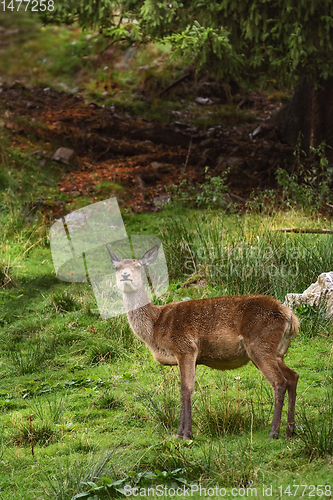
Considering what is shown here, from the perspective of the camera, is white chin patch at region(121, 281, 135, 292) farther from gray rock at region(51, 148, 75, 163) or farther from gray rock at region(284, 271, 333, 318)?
gray rock at region(51, 148, 75, 163)

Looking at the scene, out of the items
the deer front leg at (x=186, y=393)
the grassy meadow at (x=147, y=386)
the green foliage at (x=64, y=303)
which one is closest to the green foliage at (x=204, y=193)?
the grassy meadow at (x=147, y=386)

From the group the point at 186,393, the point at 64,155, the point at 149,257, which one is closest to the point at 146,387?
the point at 186,393

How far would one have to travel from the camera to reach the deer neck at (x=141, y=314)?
18.5 ft

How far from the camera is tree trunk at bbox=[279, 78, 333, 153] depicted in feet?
50.0

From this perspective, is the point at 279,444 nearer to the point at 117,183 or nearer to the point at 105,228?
the point at 105,228

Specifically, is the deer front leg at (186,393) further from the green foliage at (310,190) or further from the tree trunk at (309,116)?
the tree trunk at (309,116)

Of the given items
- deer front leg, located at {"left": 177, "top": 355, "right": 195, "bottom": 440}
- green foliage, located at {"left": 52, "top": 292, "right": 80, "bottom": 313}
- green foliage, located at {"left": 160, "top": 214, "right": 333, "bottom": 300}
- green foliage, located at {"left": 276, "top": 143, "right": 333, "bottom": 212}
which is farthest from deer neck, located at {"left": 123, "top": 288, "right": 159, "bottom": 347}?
green foliage, located at {"left": 276, "top": 143, "right": 333, "bottom": 212}

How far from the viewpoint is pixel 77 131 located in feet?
56.6

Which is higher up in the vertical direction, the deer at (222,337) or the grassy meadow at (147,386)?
the deer at (222,337)

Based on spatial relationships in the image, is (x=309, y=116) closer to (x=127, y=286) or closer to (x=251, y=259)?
(x=251, y=259)

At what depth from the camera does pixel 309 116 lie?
55.2ft

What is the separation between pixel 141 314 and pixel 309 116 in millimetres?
12731

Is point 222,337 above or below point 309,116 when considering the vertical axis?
above

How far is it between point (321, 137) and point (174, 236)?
684 cm
